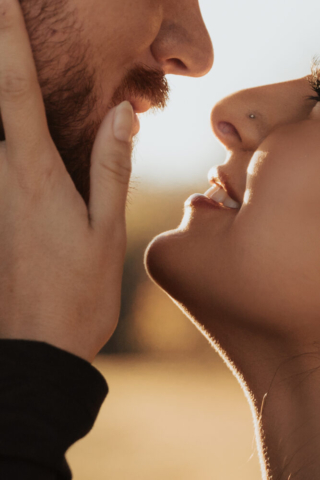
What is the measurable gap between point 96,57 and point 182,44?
16.4 inches

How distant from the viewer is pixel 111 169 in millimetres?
1688

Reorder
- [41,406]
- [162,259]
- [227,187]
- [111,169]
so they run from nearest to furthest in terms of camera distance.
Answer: [41,406], [111,169], [162,259], [227,187]

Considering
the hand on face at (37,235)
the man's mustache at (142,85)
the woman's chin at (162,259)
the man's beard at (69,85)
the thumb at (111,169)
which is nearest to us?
the hand on face at (37,235)

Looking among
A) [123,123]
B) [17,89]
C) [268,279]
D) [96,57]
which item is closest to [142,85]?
[96,57]

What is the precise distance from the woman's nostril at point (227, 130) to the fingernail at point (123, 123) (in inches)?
22.9

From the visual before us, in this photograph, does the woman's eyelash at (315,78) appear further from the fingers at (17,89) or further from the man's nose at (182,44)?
the fingers at (17,89)

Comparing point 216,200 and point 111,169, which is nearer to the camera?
point 111,169

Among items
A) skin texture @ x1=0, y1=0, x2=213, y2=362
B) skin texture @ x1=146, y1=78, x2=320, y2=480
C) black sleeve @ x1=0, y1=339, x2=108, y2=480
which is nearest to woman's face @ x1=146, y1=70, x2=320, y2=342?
skin texture @ x1=146, y1=78, x2=320, y2=480

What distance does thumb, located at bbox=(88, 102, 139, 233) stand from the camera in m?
1.68

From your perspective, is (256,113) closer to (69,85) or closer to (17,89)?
(69,85)

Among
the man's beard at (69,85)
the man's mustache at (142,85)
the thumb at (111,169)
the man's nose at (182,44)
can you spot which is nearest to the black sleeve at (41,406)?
the thumb at (111,169)

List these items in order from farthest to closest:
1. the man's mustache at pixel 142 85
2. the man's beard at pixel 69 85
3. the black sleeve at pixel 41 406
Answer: the man's mustache at pixel 142 85, the man's beard at pixel 69 85, the black sleeve at pixel 41 406

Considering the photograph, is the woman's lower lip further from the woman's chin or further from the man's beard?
the man's beard

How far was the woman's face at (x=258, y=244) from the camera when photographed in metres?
1.89
